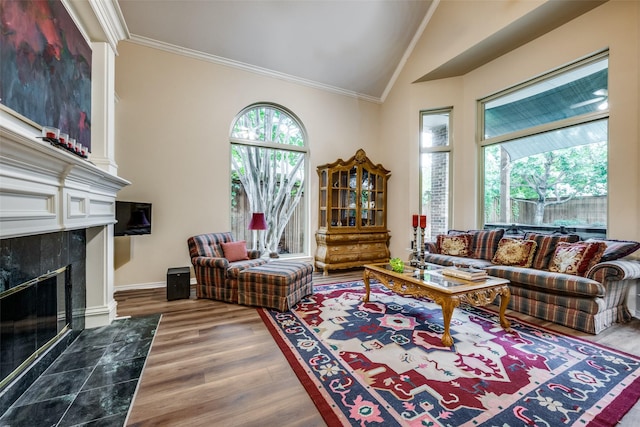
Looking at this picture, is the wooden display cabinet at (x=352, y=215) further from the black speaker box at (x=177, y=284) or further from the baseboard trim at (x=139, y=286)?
the baseboard trim at (x=139, y=286)

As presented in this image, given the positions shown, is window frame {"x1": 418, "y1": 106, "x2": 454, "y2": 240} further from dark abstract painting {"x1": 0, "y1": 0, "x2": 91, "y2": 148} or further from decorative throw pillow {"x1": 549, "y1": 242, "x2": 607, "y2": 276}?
dark abstract painting {"x1": 0, "y1": 0, "x2": 91, "y2": 148}

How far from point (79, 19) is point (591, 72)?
573 centimetres

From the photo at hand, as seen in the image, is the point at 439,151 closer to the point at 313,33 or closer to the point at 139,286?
the point at 313,33

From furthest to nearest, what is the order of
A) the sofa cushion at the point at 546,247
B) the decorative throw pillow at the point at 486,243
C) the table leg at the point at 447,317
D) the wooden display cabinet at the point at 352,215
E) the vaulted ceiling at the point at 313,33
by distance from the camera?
the wooden display cabinet at the point at 352,215 → the decorative throw pillow at the point at 486,243 → the vaulted ceiling at the point at 313,33 → the sofa cushion at the point at 546,247 → the table leg at the point at 447,317

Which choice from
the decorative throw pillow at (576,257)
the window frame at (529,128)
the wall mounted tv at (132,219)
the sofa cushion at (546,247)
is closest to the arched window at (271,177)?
the wall mounted tv at (132,219)

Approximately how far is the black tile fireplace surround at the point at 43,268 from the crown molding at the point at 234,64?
3.02 m

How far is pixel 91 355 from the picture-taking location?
2.05 meters

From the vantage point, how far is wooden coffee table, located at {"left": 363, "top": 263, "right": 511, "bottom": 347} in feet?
7.27

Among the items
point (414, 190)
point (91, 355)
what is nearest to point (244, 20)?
point (414, 190)

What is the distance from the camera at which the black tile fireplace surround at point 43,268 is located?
1514 mm

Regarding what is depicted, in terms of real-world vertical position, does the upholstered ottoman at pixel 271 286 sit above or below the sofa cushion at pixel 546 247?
below

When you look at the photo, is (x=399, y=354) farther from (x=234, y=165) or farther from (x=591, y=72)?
(x=591, y=72)

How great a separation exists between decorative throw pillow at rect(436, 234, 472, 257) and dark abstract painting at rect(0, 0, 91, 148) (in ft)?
15.3

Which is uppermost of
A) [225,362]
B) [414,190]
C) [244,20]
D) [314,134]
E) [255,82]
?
[244,20]
